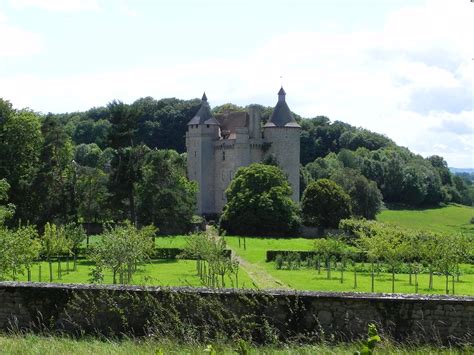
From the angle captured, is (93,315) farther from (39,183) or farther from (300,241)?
(300,241)

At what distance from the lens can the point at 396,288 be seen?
1346 inches

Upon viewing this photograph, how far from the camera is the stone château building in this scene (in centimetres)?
7494

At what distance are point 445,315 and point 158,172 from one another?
147 feet

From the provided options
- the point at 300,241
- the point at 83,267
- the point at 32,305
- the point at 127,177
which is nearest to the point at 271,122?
the point at 300,241

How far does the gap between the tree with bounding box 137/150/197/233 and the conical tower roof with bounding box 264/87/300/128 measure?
2156cm

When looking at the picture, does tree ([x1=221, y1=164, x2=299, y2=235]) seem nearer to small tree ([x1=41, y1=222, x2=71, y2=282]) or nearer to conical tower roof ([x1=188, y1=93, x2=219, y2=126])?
conical tower roof ([x1=188, y1=93, x2=219, y2=126])

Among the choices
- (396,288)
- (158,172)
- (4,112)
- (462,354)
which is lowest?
(396,288)

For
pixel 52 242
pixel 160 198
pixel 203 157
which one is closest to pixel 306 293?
pixel 52 242

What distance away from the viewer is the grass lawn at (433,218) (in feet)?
273

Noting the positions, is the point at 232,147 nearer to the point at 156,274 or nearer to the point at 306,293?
the point at 156,274

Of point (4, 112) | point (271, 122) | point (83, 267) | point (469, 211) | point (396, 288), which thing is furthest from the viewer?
point (469, 211)

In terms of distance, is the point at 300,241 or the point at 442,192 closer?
the point at 300,241

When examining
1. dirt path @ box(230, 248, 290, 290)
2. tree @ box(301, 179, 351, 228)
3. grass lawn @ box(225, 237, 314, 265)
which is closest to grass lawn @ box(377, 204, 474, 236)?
tree @ box(301, 179, 351, 228)

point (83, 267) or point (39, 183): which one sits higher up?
point (39, 183)
